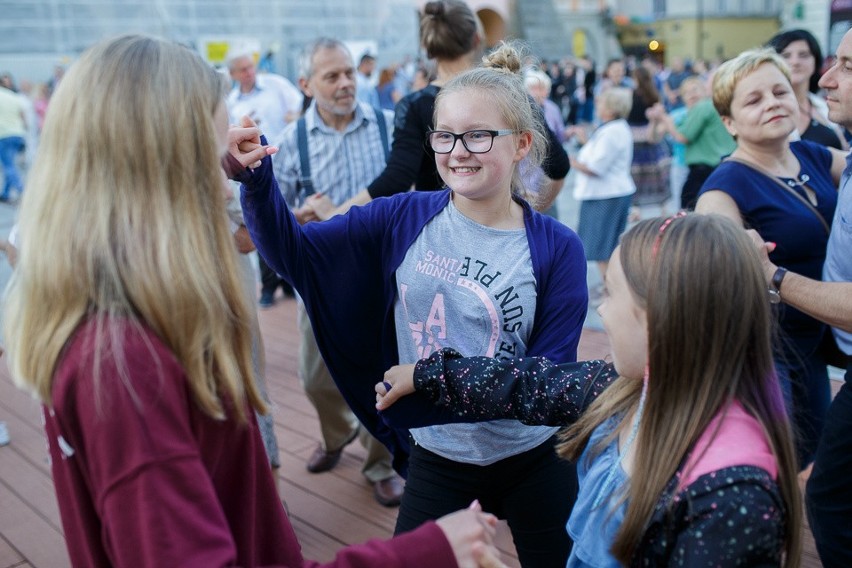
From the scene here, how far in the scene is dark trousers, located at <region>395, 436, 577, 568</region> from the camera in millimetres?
2148

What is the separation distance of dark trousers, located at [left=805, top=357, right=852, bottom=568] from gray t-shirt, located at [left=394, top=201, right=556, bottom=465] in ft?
2.82

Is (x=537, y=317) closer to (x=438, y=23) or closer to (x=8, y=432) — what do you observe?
(x=438, y=23)

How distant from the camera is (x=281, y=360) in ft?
18.6

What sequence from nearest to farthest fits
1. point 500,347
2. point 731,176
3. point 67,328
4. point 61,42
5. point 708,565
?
point 67,328
point 708,565
point 500,347
point 731,176
point 61,42

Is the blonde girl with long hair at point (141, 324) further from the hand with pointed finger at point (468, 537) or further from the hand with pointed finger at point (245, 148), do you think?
the hand with pointed finger at point (245, 148)

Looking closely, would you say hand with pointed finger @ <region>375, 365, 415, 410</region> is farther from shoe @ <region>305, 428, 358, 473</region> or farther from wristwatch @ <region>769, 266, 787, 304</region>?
shoe @ <region>305, 428, 358, 473</region>

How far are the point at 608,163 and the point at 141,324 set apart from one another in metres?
5.88

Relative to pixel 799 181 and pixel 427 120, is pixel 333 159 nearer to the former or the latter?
pixel 427 120

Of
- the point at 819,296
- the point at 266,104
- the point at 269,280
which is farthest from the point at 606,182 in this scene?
the point at 819,296

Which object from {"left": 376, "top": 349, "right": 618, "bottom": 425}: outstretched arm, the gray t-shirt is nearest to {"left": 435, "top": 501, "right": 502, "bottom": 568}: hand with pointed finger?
{"left": 376, "top": 349, "right": 618, "bottom": 425}: outstretched arm

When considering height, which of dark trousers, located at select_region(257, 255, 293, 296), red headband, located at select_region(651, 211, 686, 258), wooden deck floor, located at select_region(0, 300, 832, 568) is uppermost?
red headband, located at select_region(651, 211, 686, 258)

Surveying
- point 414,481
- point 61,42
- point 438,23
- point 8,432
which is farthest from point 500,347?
point 61,42

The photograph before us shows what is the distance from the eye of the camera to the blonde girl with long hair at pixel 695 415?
4.14 feet

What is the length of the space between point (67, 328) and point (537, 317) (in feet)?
4.32
